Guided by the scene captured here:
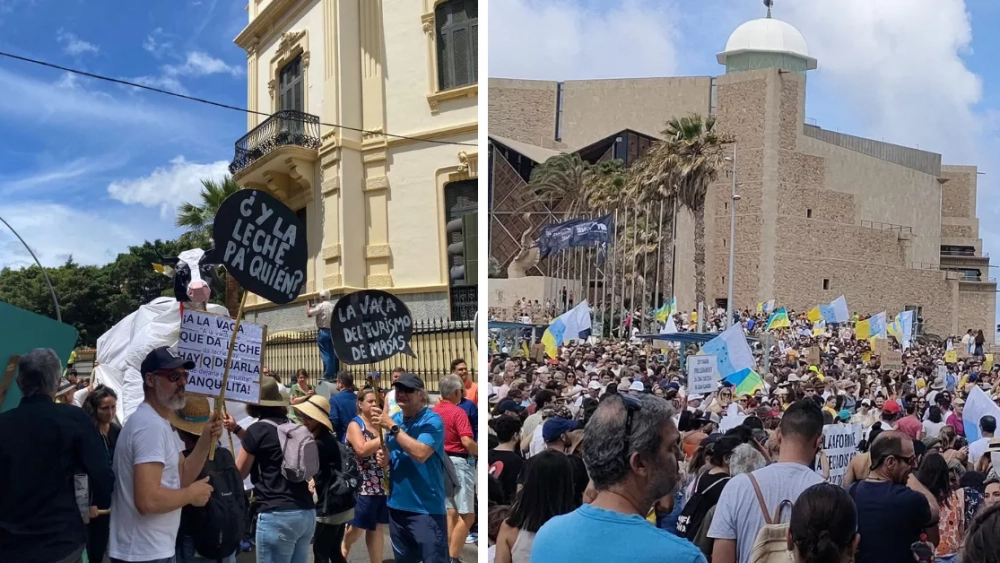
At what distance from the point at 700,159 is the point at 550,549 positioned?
117ft

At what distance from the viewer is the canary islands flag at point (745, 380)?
479 inches

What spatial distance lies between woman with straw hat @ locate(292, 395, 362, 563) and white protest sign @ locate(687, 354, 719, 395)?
5.96m

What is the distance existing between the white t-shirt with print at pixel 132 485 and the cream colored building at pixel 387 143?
7.46 metres

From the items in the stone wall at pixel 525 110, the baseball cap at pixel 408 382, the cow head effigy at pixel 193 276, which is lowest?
the baseball cap at pixel 408 382

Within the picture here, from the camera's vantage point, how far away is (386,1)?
464 inches

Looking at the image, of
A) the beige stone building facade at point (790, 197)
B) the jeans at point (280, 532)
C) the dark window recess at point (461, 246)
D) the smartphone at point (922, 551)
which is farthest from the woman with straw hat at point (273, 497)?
the beige stone building facade at point (790, 197)

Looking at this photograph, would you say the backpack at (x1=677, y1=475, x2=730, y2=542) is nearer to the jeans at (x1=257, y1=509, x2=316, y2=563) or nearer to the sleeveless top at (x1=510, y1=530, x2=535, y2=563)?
the sleeveless top at (x1=510, y1=530, x2=535, y2=563)

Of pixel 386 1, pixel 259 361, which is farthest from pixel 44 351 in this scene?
pixel 386 1

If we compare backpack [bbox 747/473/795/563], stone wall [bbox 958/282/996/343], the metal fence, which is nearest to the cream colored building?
the metal fence

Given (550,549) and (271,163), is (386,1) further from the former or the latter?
(550,549)

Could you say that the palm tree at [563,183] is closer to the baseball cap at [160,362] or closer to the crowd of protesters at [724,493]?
the crowd of protesters at [724,493]

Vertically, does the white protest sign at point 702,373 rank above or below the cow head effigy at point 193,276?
below

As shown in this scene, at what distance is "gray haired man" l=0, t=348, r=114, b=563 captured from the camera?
144 inches

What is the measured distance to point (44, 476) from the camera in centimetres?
369
